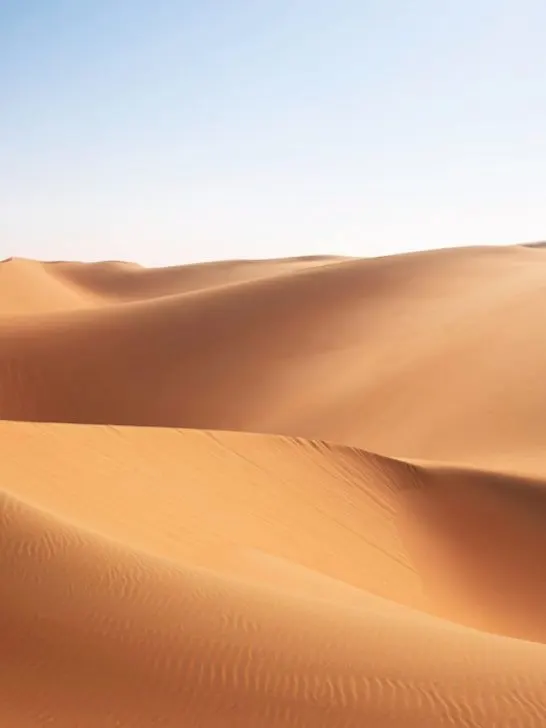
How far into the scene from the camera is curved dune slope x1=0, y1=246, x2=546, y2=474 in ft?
44.7

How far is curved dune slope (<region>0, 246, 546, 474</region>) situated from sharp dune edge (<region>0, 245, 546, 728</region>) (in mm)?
87

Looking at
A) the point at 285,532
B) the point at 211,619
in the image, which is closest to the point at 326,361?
the point at 285,532

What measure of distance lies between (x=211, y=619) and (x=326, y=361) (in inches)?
574

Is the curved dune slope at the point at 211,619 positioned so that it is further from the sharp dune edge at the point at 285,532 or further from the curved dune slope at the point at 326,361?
the curved dune slope at the point at 326,361

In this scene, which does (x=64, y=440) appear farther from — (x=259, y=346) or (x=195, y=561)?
(x=259, y=346)

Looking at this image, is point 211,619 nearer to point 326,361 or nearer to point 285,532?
point 285,532

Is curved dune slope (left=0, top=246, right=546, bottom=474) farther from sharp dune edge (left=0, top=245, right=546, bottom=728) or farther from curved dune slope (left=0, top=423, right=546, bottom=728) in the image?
curved dune slope (left=0, top=423, right=546, bottom=728)

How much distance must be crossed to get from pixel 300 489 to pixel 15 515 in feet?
13.5

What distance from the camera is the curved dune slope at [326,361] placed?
13631 mm

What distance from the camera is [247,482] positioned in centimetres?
806

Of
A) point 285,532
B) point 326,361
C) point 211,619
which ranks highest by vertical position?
point 326,361

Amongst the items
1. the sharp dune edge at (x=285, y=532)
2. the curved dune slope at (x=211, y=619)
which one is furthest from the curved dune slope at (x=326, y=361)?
the curved dune slope at (x=211, y=619)

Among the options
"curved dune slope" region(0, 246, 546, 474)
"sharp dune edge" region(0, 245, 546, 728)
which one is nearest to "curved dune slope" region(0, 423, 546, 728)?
"sharp dune edge" region(0, 245, 546, 728)

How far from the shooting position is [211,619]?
12.6 feet
